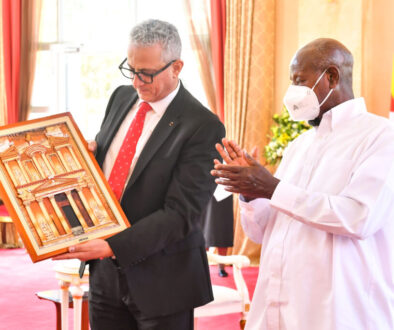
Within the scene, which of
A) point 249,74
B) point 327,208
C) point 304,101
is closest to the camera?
point 327,208

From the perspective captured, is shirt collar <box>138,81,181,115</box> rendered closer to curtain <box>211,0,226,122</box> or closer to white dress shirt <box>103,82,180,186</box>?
white dress shirt <box>103,82,180,186</box>

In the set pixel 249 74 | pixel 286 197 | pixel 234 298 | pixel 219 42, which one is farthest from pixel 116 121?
pixel 219 42

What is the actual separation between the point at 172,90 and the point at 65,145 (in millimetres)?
453

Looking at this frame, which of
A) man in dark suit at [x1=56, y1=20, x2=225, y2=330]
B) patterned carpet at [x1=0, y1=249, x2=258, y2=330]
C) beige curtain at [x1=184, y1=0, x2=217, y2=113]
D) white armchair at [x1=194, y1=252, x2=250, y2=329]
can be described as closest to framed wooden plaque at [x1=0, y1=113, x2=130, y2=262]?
man in dark suit at [x1=56, y1=20, x2=225, y2=330]

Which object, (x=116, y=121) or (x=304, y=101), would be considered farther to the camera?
(x=116, y=121)

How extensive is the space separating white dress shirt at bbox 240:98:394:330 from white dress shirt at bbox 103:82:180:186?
59 cm

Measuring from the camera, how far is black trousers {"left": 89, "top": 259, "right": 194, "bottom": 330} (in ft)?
7.88

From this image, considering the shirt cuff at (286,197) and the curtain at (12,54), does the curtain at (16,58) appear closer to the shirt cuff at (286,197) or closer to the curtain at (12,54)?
the curtain at (12,54)

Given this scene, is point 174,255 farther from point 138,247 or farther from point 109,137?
point 109,137

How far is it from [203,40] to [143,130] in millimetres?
6350

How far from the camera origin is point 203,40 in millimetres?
8672

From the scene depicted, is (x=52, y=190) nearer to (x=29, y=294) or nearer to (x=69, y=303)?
(x=69, y=303)

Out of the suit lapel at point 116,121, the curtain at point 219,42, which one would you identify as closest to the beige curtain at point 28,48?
the curtain at point 219,42

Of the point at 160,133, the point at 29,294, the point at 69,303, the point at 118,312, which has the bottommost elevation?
the point at 29,294
